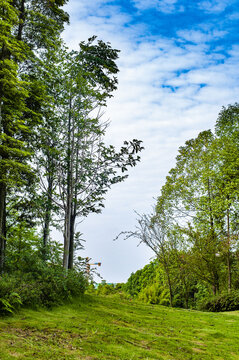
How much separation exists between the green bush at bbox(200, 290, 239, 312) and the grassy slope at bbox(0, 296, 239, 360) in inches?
197

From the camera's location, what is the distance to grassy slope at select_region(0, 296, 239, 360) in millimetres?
3984

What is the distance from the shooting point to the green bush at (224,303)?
12.2 meters

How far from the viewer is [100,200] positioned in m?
9.80

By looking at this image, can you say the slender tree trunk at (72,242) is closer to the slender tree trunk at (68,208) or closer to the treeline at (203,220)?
the slender tree trunk at (68,208)

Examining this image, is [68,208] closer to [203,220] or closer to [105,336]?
[105,336]

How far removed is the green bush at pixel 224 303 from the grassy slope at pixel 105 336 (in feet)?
16.4

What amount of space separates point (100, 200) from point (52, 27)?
6.05 m

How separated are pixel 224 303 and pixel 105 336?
9.33 meters

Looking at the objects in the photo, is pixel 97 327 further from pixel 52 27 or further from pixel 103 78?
pixel 52 27

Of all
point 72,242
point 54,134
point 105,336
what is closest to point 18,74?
point 54,134

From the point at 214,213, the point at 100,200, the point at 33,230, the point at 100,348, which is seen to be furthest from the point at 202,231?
the point at 100,348

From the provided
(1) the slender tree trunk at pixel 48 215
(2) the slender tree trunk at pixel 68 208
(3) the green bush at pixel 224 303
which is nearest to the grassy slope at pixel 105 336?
(2) the slender tree trunk at pixel 68 208

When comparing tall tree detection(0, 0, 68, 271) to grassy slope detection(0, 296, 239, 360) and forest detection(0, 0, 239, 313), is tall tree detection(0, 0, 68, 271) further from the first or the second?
grassy slope detection(0, 296, 239, 360)

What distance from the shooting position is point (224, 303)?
1252cm
